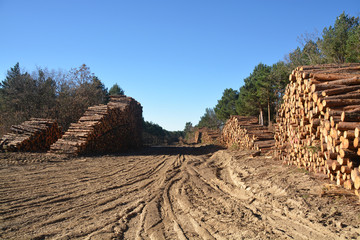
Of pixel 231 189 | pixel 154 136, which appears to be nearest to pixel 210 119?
pixel 154 136

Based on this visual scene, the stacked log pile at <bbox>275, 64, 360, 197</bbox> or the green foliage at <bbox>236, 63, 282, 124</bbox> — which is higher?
the green foliage at <bbox>236, 63, 282, 124</bbox>

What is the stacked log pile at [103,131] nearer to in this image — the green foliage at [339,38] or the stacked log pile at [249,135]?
the stacked log pile at [249,135]

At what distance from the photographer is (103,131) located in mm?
14062

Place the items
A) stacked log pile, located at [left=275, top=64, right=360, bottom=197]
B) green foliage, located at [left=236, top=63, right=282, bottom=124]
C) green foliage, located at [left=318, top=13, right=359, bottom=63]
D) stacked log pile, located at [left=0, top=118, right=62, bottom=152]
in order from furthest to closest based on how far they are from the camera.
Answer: green foliage, located at [left=236, top=63, right=282, bottom=124] < green foliage, located at [left=318, top=13, right=359, bottom=63] < stacked log pile, located at [left=0, top=118, right=62, bottom=152] < stacked log pile, located at [left=275, top=64, right=360, bottom=197]

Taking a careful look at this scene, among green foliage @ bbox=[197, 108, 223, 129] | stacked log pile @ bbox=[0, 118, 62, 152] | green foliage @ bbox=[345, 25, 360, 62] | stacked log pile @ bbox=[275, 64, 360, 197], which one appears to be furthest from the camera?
green foliage @ bbox=[197, 108, 223, 129]

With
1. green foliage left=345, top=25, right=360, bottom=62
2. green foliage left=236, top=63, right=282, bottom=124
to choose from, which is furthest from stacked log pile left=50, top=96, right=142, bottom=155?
green foliage left=345, top=25, right=360, bottom=62

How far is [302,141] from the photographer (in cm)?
661

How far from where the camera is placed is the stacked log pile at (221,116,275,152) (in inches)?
432

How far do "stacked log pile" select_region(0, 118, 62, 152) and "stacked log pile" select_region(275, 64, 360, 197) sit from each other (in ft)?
39.8

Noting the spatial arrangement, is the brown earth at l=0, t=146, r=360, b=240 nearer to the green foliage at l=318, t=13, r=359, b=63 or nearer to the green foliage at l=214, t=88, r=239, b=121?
the green foliage at l=318, t=13, r=359, b=63

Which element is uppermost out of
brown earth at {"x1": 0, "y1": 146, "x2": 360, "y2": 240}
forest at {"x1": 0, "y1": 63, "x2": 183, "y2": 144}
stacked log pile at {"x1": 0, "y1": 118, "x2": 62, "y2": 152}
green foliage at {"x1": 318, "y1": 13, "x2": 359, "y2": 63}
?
green foliage at {"x1": 318, "y1": 13, "x2": 359, "y2": 63}

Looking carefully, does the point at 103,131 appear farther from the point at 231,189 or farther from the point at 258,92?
the point at 258,92

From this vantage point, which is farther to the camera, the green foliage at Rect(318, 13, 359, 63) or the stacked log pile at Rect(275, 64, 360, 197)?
the green foliage at Rect(318, 13, 359, 63)

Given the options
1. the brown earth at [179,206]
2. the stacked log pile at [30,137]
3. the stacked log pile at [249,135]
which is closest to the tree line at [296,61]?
the stacked log pile at [249,135]
